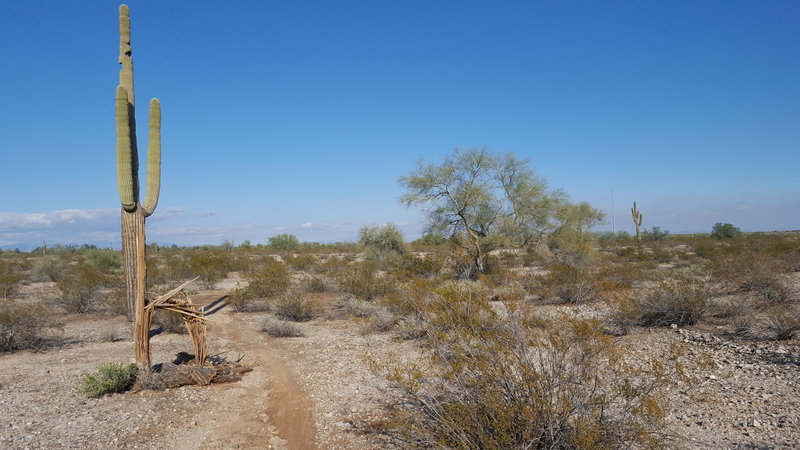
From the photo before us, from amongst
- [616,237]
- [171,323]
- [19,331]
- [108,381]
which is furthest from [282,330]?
[616,237]

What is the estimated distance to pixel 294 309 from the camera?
47.1 ft

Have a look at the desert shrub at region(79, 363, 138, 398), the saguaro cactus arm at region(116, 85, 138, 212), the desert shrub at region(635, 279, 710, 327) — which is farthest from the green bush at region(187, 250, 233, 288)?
the desert shrub at region(635, 279, 710, 327)

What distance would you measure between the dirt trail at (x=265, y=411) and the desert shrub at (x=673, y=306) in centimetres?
789

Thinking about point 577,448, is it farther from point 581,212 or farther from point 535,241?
point 581,212

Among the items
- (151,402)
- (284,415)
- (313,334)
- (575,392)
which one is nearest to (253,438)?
(284,415)

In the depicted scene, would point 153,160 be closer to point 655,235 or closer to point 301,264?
point 301,264

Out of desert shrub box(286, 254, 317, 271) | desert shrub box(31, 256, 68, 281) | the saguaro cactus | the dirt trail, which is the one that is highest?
the saguaro cactus

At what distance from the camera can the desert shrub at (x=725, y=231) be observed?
43.9 metres

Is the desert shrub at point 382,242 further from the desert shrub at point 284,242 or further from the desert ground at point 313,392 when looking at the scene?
the desert shrub at point 284,242

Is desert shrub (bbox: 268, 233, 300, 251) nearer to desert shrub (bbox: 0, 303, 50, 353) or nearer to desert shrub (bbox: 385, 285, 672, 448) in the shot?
desert shrub (bbox: 0, 303, 50, 353)

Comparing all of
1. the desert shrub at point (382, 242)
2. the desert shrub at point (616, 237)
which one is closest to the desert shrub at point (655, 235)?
the desert shrub at point (616, 237)

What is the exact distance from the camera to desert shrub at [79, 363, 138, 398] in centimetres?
726

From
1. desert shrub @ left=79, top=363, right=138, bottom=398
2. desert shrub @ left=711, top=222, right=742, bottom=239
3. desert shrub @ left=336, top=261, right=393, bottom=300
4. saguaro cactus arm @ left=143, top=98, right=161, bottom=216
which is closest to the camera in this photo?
desert shrub @ left=79, top=363, right=138, bottom=398

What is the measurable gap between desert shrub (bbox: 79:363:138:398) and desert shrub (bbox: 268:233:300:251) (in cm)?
4374
